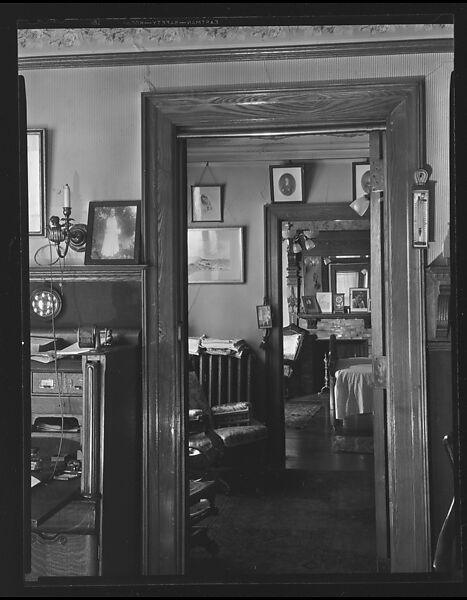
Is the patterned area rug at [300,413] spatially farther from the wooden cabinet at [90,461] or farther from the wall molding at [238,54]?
the wall molding at [238,54]

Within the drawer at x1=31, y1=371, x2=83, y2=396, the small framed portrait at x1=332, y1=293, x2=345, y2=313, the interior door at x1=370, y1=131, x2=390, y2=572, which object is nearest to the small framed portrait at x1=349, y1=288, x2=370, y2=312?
the small framed portrait at x1=332, y1=293, x2=345, y2=313

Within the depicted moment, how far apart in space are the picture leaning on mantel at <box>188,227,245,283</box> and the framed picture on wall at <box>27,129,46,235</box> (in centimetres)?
304

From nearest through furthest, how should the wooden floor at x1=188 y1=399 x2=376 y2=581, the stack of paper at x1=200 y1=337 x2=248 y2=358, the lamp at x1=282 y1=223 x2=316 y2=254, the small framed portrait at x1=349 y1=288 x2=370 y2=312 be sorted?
the wooden floor at x1=188 y1=399 x2=376 y2=581, the stack of paper at x1=200 y1=337 x2=248 y2=358, the lamp at x1=282 y1=223 x2=316 y2=254, the small framed portrait at x1=349 y1=288 x2=370 y2=312

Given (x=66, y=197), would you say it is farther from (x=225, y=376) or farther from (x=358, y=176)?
(x=225, y=376)

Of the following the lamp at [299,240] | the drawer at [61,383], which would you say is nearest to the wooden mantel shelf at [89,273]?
the drawer at [61,383]

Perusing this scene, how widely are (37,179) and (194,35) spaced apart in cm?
108

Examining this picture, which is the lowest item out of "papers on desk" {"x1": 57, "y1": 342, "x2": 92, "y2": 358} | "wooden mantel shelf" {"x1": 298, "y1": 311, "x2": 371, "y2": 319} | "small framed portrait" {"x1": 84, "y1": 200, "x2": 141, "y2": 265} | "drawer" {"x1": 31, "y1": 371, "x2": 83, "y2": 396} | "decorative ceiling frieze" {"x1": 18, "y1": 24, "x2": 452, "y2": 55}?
"drawer" {"x1": 31, "y1": 371, "x2": 83, "y2": 396}

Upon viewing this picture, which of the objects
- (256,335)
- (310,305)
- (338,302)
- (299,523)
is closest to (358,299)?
(338,302)

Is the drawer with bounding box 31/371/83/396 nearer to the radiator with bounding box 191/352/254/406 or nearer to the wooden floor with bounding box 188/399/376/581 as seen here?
the wooden floor with bounding box 188/399/376/581

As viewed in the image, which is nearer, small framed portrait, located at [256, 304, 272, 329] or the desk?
the desk

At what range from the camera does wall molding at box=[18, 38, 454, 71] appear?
3240 mm

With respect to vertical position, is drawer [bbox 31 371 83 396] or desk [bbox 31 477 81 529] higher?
drawer [bbox 31 371 83 396]

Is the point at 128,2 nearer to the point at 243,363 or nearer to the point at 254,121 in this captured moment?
the point at 254,121

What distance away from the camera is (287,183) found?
20.2 ft
